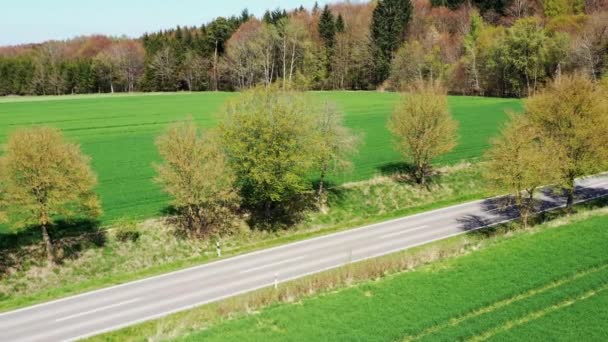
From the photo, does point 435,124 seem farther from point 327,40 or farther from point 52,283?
point 327,40

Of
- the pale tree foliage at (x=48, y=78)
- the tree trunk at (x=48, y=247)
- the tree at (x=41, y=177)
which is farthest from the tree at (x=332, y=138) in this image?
the pale tree foliage at (x=48, y=78)

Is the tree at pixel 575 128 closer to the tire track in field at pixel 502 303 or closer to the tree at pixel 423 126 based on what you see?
the tree at pixel 423 126

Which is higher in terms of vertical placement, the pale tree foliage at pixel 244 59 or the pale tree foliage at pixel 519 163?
the pale tree foliage at pixel 244 59

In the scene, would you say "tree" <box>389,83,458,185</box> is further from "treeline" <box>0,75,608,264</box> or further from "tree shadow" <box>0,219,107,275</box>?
"tree shadow" <box>0,219,107,275</box>

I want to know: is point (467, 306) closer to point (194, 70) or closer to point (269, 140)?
point (269, 140)

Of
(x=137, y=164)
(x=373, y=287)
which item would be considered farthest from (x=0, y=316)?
(x=137, y=164)
